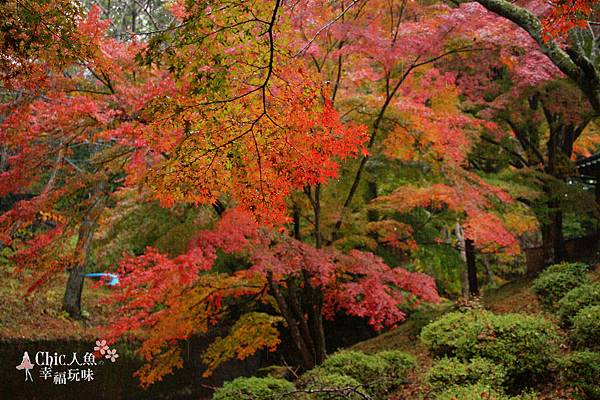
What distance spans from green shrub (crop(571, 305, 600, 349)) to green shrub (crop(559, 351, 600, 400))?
81cm

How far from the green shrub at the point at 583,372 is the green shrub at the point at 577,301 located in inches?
70.5

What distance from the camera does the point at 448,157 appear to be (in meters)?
7.86

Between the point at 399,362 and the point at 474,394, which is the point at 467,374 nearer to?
the point at 474,394

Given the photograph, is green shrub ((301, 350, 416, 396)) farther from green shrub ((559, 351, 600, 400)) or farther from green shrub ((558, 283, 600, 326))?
green shrub ((558, 283, 600, 326))

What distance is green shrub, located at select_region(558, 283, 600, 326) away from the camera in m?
7.22

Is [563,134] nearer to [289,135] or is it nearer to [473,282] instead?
[473,282]

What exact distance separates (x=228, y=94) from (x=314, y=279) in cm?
477

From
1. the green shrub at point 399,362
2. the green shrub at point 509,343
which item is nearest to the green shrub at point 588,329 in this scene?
the green shrub at point 509,343

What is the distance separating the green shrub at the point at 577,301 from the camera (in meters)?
7.22

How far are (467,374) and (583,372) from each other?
47.4 inches

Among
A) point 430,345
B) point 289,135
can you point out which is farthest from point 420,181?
point 289,135

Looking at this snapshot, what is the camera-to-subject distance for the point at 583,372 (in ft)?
17.5

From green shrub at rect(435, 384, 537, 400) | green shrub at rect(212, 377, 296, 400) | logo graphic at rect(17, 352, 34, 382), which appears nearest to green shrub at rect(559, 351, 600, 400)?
green shrub at rect(435, 384, 537, 400)

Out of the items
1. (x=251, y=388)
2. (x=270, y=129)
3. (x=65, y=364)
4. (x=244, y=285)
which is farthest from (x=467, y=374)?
(x=65, y=364)
